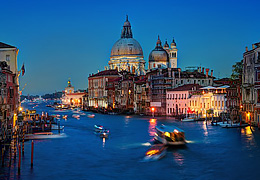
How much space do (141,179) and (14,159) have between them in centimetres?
777

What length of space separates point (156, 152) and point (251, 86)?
15.6 meters

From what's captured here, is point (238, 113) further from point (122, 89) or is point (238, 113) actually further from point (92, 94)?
point (92, 94)

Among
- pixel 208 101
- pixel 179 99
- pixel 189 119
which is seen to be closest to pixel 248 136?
pixel 189 119

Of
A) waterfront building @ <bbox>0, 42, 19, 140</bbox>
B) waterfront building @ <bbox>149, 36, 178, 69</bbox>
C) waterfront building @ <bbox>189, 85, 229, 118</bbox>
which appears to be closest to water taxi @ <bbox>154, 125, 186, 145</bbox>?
waterfront building @ <bbox>0, 42, 19, 140</bbox>

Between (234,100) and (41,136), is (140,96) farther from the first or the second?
(41,136)

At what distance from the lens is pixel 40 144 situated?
35281 mm

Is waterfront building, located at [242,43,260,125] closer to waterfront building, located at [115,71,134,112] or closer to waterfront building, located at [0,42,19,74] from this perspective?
waterfront building, located at [0,42,19,74]

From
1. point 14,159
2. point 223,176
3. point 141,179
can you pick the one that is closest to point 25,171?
point 14,159

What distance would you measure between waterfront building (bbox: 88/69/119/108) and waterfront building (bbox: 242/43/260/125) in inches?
2293

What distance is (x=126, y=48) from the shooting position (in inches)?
4958

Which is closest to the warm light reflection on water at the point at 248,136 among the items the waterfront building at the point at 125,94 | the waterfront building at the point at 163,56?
the waterfront building at the point at 125,94

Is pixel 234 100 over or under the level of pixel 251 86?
under

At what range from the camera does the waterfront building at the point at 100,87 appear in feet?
348

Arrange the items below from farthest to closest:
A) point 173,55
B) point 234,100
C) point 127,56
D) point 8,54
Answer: point 127,56
point 173,55
point 234,100
point 8,54
